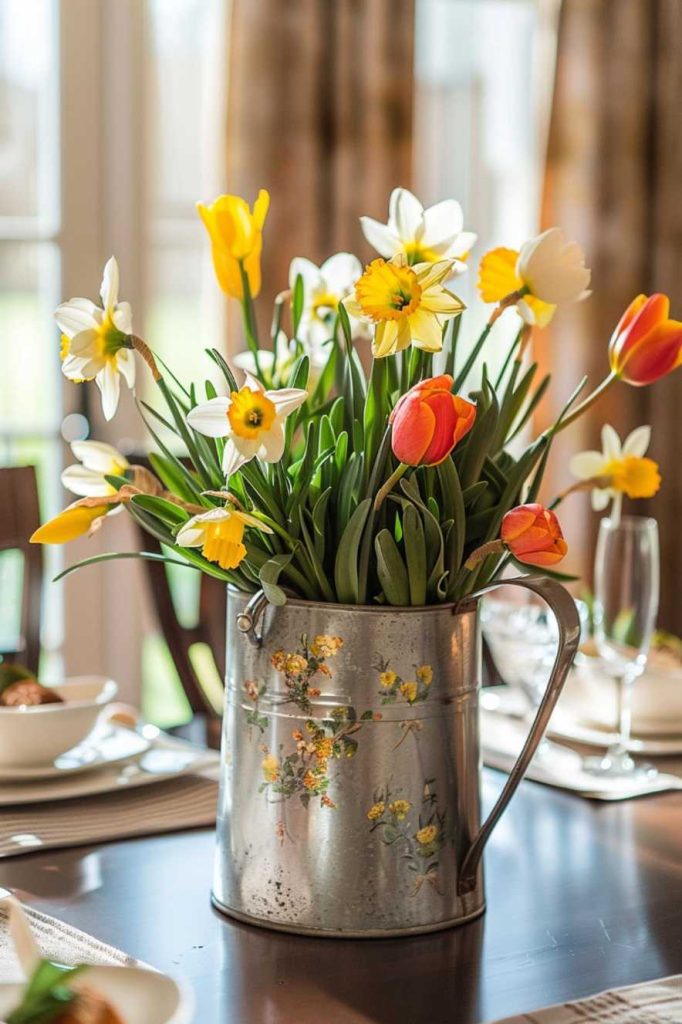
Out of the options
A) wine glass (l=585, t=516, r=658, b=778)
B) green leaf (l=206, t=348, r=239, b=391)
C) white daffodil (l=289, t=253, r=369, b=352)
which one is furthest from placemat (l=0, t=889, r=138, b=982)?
wine glass (l=585, t=516, r=658, b=778)

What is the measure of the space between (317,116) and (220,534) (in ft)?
6.76

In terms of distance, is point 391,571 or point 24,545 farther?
point 24,545

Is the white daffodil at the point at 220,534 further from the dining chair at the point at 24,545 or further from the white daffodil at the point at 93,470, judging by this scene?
the dining chair at the point at 24,545

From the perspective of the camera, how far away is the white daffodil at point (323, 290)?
108cm

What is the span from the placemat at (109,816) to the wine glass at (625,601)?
0.38 metres

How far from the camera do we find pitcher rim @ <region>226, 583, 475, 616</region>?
0.86m

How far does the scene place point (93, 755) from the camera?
1228 millimetres

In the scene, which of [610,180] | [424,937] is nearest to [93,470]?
[424,937]

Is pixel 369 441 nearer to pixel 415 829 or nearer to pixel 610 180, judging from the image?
pixel 415 829

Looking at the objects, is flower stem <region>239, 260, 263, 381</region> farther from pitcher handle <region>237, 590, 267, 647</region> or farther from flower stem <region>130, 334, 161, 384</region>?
pitcher handle <region>237, 590, 267, 647</region>

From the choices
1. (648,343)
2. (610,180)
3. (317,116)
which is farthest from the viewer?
(610,180)

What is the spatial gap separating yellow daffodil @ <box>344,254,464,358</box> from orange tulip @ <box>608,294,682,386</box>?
0.16 m

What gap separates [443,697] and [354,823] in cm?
10

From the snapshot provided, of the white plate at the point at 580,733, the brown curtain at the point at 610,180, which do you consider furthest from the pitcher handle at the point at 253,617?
the brown curtain at the point at 610,180
